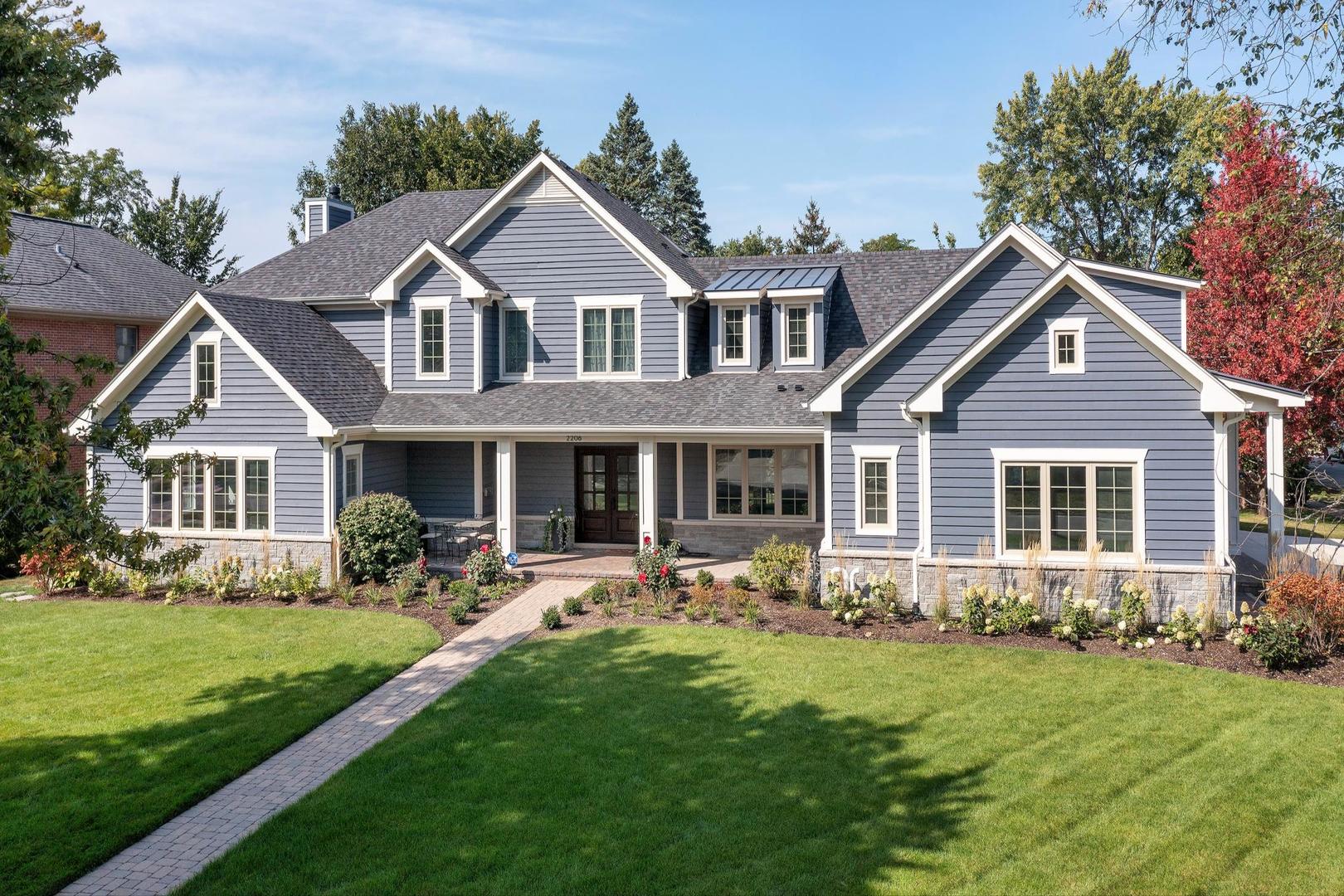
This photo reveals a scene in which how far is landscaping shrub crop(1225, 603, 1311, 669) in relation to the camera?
12.5 metres

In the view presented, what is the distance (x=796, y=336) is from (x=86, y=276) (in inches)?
878

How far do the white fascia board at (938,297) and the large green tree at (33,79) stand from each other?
37.1ft

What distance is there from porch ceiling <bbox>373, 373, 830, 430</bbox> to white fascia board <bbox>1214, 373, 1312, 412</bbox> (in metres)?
7.04

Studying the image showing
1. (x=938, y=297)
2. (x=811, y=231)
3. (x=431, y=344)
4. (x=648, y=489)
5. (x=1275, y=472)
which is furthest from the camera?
(x=811, y=231)

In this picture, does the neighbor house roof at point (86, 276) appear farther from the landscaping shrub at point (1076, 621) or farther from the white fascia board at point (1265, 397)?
the white fascia board at point (1265, 397)

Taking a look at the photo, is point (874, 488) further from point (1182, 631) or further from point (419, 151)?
point (419, 151)

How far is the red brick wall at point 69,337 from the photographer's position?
2517cm

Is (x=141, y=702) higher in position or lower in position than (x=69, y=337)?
lower

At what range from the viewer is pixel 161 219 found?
45.4 m

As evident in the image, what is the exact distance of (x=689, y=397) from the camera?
19.8 m

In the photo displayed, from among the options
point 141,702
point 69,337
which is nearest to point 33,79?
point 141,702

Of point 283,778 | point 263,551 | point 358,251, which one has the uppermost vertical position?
point 358,251

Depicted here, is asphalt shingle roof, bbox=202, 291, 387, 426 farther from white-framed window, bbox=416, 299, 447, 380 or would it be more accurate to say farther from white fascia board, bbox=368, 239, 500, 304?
white fascia board, bbox=368, 239, 500, 304

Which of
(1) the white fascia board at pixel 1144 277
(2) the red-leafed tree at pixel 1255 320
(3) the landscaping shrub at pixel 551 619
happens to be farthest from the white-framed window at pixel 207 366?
(2) the red-leafed tree at pixel 1255 320
